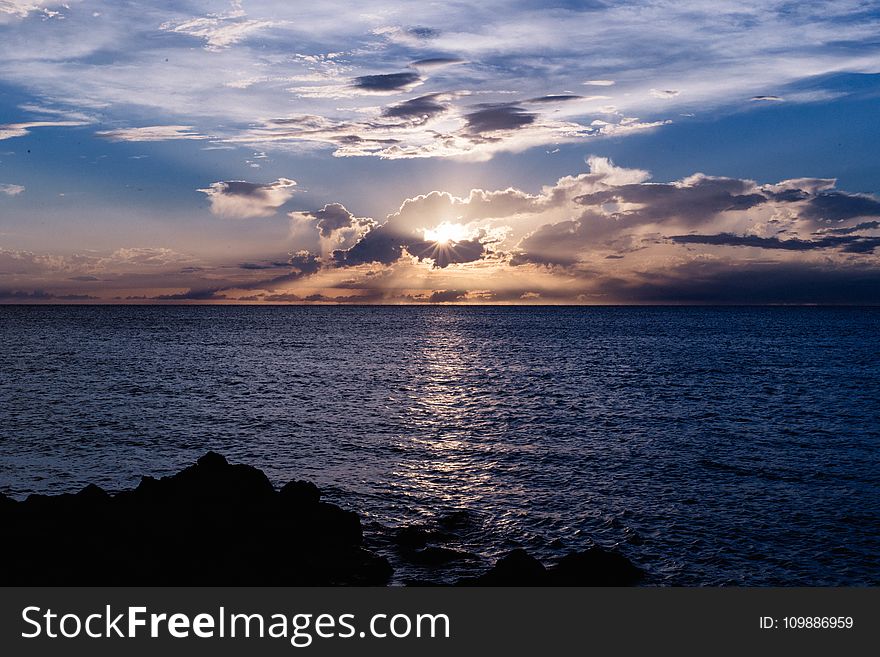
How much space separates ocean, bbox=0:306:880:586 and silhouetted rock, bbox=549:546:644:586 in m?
1.22

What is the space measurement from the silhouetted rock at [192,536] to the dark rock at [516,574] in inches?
179

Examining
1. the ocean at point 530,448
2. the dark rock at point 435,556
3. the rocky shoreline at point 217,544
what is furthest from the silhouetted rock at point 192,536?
the ocean at point 530,448

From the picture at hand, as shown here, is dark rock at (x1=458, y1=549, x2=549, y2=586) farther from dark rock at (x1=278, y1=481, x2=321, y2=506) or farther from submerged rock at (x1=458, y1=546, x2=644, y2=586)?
dark rock at (x1=278, y1=481, x2=321, y2=506)

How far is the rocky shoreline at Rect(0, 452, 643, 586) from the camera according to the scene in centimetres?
2153

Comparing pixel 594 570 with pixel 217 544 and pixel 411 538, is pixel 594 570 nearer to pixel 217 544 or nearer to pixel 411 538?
pixel 411 538

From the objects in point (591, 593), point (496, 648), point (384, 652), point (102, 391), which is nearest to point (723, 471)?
point (591, 593)

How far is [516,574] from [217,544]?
1069cm

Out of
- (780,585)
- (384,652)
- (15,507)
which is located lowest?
(780,585)

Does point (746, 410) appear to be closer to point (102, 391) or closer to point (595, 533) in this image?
point (595, 533)

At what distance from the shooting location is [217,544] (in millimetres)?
23734

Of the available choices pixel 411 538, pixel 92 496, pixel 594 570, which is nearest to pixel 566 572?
pixel 594 570

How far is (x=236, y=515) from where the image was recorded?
2520cm

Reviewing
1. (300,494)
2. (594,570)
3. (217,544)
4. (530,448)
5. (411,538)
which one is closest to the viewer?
(594,570)

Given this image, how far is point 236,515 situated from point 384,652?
11.3 m
